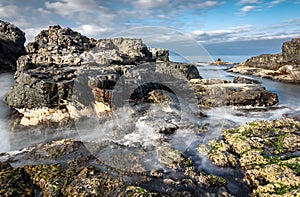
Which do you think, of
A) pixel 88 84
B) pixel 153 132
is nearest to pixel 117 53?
pixel 88 84

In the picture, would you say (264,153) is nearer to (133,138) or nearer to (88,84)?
(133,138)

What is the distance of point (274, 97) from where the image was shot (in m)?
23.4

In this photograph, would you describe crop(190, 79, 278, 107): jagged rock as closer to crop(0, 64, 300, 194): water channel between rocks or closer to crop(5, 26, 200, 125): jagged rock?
crop(0, 64, 300, 194): water channel between rocks

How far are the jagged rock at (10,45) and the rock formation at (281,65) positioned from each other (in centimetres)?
4935

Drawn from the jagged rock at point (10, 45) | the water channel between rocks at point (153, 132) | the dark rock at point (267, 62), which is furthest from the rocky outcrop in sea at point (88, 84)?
the dark rock at point (267, 62)

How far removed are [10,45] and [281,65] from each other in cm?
5606

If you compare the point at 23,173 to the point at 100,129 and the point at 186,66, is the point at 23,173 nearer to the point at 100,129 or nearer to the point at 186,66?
the point at 100,129

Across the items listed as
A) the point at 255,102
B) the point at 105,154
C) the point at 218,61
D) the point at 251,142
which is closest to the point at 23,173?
the point at 105,154

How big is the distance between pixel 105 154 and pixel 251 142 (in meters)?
8.27

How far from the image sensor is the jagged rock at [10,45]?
42.7 meters

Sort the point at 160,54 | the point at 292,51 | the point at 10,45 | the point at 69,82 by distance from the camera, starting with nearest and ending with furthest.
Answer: the point at 69,82 → the point at 160,54 → the point at 292,51 → the point at 10,45

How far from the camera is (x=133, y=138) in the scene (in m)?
14.0

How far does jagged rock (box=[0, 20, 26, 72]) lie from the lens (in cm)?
4266

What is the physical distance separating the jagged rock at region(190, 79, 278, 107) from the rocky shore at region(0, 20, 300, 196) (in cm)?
10
